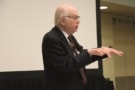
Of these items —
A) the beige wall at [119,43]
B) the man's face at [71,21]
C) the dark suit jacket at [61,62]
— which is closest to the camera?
the dark suit jacket at [61,62]

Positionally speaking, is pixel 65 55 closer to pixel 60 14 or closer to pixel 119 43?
pixel 60 14

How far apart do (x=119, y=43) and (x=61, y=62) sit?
14.4 feet

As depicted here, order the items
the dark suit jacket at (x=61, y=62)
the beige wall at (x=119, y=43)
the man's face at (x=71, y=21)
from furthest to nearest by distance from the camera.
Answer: the beige wall at (x=119, y=43) → the man's face at (x=71, y=21) → the dark suit jacket at (x=61, y=62)

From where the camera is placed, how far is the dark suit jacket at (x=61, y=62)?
149 cm

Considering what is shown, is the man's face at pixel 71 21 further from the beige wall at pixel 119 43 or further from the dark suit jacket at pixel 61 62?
the beige wall at pixel 119 43

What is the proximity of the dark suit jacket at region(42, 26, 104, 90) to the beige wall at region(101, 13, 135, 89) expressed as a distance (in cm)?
371

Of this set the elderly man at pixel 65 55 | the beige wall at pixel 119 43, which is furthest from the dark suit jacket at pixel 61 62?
the beige wall at pixel 119 43

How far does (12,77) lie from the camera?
2.79 meters

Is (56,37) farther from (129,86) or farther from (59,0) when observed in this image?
(129,86)

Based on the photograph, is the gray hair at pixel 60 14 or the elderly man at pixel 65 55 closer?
the elderly man at pixel 65 55

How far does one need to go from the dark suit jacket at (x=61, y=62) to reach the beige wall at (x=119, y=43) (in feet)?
12.2

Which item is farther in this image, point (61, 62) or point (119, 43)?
point (119, 43)

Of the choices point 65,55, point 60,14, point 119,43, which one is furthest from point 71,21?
point 119,43

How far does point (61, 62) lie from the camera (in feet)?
4.91
